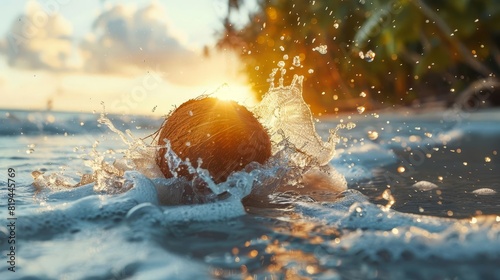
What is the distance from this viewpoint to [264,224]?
3.21 metres

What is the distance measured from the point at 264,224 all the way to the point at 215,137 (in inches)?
38.5

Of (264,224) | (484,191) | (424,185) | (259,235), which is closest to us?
(259,235)

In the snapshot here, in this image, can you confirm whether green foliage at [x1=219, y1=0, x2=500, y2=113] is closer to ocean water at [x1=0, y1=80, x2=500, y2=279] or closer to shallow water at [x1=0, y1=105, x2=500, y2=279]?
ocean water at [x1=0, y1=80, x2=500, y2=279]

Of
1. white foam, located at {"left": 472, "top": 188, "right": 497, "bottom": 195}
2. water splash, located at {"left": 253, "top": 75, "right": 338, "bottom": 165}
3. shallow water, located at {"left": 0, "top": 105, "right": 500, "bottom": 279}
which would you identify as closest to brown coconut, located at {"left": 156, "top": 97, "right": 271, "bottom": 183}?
shallow water, located at {"left": 0, "top": 105, "right": 500, "bottom": 279}

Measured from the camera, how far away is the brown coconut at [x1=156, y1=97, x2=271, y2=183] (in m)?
4.01

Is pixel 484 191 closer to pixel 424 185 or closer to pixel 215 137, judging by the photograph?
pixel 424 185

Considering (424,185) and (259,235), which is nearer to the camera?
(259,235)

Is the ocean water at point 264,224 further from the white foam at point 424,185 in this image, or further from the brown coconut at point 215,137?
the brown coconut at point 215,137

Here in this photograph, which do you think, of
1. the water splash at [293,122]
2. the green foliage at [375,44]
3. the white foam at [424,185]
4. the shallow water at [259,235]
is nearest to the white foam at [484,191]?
the shallow water at [259,235]

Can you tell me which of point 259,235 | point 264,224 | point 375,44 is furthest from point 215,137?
point 375,44

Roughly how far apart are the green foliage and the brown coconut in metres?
11.5

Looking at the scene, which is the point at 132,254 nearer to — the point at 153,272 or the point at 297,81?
the point at 153,272

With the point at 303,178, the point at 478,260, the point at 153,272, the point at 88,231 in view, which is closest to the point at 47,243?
the point at 88,231

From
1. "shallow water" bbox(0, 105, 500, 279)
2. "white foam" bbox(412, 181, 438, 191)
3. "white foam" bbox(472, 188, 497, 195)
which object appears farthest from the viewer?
"white foam" bbox(412, 181, 438, 191)
